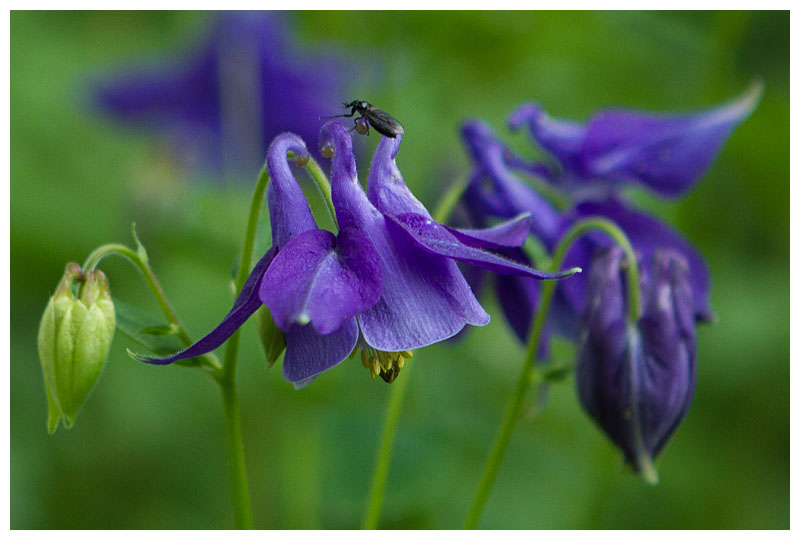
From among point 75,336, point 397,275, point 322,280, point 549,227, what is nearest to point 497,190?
point 549,227

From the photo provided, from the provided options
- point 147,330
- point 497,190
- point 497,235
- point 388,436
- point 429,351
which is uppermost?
point 497,235

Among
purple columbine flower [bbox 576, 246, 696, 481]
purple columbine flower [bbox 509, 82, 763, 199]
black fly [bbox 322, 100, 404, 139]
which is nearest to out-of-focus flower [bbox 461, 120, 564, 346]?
purple columbine flower [bbox 509, 82, 763, 199]

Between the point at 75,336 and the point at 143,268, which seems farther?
the point at 143,268

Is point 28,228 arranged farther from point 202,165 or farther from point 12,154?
point 202,165

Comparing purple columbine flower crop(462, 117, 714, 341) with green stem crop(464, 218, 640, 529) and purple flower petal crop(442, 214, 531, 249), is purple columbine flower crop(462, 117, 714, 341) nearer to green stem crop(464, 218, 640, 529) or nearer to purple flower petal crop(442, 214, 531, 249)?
green stem crop(464, 218, 640, 529)

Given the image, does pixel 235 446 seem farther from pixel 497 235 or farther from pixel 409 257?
pixel 497 235
